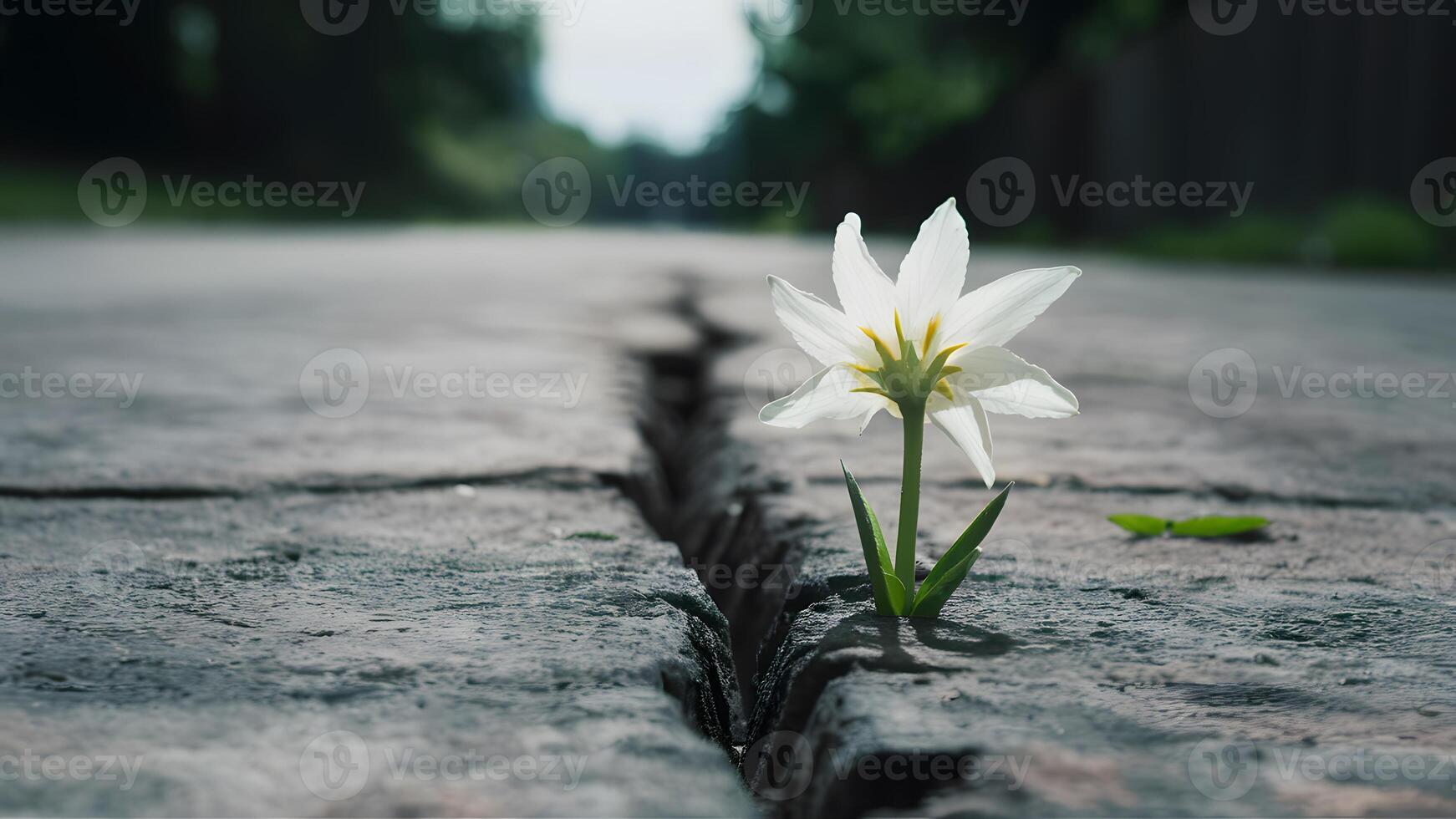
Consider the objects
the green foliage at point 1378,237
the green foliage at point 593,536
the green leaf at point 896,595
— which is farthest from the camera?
the green foliage at point 1378,237

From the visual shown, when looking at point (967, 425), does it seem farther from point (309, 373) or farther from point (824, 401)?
point (309, 373)

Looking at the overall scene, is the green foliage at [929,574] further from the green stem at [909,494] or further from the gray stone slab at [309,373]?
the gray stone slab at [309,373]

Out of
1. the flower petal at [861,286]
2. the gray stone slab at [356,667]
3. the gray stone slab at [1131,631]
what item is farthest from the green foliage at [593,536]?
the flower petal at [861,286]

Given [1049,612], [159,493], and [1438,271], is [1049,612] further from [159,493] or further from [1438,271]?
[1438,271]

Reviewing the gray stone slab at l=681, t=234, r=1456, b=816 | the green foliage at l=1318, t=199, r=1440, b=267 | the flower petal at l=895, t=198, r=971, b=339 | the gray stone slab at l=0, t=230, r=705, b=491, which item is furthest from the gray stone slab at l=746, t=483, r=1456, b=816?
the green foliage at l=1318, t=199, r=1440, b=267

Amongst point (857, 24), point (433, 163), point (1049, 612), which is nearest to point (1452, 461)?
point (1049, 612)

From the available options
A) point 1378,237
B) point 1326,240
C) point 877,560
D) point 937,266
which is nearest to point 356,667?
point 877,560

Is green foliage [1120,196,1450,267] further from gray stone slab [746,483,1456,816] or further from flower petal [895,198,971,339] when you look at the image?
flower petal [895,198,971,339]
